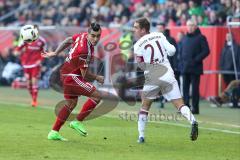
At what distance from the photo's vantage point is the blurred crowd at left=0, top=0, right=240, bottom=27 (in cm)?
2536

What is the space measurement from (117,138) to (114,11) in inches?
665

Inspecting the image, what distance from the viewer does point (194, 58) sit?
66.2 ft

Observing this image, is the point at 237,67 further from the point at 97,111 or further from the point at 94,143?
the point at 94,143

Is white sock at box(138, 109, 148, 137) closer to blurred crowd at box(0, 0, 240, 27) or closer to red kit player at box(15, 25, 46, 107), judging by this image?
red kit player at box(15, 25, 46, 107)

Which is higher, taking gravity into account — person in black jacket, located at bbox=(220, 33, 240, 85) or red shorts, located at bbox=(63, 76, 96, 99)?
red shorts, located at bbox=(63, 76, 96, 99)

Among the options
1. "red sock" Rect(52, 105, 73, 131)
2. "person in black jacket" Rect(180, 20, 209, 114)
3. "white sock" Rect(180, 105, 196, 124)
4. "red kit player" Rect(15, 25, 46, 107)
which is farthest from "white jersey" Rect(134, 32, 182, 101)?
"red kit player" Rect(15, 25, 46, 107)

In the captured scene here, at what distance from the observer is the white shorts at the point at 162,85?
13.5 metres

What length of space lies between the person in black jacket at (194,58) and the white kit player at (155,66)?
250 inches

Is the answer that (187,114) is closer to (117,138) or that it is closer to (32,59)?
(117,138)

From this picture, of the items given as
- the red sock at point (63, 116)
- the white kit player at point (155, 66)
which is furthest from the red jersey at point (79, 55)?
the white kit player at point (155, 66)

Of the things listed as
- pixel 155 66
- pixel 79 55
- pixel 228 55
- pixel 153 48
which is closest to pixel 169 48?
pixel 153 48

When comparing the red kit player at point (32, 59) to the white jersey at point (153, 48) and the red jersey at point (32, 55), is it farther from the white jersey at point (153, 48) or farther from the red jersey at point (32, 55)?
the white jersey at point (153, 48)

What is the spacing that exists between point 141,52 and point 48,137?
2220 mm

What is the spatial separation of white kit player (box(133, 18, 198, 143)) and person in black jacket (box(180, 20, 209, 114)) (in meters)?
6.34
